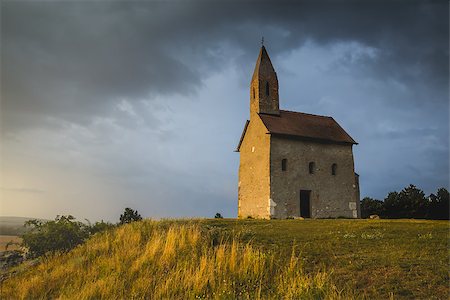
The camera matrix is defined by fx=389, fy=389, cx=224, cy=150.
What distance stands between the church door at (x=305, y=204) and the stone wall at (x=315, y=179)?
322 mm

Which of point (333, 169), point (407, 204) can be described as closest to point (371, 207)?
point (407, 204)

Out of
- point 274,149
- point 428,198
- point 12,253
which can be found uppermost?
point 274,149

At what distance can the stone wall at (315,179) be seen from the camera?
27.6 metres

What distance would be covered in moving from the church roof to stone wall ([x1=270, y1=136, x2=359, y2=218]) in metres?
0.49

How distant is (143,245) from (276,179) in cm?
1533

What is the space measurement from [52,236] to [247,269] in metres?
10.4

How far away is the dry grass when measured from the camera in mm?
8906

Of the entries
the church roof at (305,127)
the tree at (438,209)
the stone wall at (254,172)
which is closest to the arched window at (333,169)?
the church roof at (305,127)

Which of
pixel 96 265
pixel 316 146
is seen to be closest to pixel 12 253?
pixel 96 265

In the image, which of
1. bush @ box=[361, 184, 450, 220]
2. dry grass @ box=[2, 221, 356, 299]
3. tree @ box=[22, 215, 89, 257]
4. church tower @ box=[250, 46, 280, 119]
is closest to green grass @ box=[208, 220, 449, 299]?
dry grass @ box=[2, 221, 356, 299]

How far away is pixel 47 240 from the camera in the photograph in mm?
16578

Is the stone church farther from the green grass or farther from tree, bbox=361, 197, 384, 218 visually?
the green grass

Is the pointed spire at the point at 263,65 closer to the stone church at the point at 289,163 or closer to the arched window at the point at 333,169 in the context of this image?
the stone church at the point at 289,163

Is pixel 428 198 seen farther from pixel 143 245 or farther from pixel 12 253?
pixel 12 253
